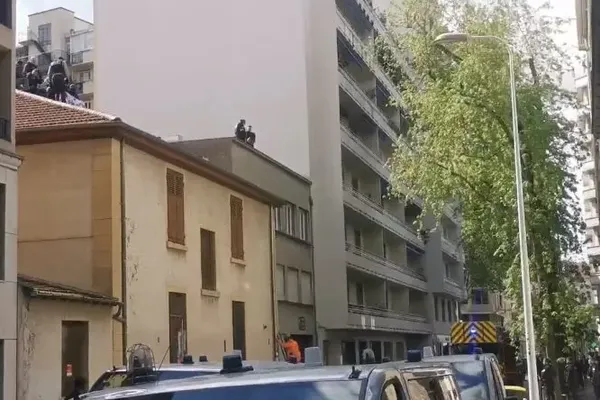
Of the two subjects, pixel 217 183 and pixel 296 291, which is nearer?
pixel 217 183

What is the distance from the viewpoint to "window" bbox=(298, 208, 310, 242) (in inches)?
1396

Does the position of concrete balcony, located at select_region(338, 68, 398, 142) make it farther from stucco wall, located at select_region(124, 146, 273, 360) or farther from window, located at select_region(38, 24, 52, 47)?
window, located at select_region(38, 24, 52, 47)

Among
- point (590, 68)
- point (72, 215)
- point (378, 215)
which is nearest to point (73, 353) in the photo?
point (72, 215)

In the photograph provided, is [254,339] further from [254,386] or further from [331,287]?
[254,386]

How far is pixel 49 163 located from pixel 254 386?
56.9ft

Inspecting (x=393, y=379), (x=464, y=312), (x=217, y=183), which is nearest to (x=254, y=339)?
(x=217, y=183)

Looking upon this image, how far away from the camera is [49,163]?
2078 centimetres

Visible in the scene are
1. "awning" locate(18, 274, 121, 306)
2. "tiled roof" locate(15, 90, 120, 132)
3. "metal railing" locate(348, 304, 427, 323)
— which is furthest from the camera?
"metal railing" locate(348, 304, 427, 323)

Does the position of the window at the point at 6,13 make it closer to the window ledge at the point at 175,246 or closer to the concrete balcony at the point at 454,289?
the window ledge at the point at 175,246

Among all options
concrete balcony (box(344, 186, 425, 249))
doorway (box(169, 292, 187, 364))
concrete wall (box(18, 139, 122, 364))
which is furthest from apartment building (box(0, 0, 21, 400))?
concrete balcony (box(344, 186, 425, 249))

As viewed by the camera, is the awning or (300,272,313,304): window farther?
(300,272,313,304): window

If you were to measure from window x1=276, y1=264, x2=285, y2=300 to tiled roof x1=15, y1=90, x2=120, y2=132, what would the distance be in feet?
37.8

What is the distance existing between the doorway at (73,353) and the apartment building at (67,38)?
44.3m

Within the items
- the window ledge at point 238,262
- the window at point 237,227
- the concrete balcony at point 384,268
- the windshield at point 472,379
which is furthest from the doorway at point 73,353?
the concrete balcony at point 384,268
